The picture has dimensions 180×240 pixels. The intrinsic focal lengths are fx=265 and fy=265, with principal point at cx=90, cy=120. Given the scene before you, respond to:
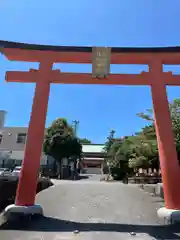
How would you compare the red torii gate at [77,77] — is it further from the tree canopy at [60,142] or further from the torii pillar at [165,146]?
the tree canopy at [60,142]

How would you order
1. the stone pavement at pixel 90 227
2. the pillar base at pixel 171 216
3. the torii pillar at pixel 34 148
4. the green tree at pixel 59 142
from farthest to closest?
the green tree at pixel 59 142 < the torii pillar at pixel 34 148 < the pillar base at pixel 171 216 < the stone pavement at pixel 90 227

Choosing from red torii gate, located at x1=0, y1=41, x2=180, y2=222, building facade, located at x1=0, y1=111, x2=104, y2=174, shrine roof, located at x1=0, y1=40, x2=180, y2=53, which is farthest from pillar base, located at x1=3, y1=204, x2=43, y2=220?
building facade, located at x1=0, y1=111, x2=104, y2=174

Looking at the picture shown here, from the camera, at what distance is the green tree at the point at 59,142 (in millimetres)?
38875

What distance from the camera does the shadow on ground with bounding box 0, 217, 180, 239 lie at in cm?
732

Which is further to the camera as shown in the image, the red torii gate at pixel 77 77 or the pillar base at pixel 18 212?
the red torii gate at pixel 77 77

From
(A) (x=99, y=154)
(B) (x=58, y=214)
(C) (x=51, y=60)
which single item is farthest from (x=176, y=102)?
(A) (x=99, y=154)

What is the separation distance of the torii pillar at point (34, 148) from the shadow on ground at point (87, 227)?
543 mm

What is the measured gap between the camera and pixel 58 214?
9.80m

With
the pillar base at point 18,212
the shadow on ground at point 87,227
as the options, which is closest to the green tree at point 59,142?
the pillar base at point 18,212

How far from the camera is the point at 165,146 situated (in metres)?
8.87

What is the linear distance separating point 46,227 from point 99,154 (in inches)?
2560

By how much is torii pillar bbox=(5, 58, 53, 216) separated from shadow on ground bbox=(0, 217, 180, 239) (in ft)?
1.78

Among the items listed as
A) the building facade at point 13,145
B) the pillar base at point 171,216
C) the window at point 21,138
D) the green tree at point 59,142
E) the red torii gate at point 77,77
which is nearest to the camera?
the pillar base at point 171,216

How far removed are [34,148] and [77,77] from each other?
2977 mm
